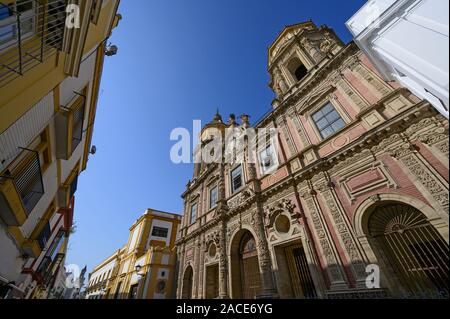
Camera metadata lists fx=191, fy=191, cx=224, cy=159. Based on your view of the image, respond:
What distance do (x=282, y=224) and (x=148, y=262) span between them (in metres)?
14.4

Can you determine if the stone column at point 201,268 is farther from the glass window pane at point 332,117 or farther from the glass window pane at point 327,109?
the glass window pane at point 327,109

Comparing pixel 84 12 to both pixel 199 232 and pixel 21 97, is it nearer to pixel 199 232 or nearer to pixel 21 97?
pixel 21 97

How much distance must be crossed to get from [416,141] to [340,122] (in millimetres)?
2876

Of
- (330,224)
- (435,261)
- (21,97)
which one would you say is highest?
(21,97)

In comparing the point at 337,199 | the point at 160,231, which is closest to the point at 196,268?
the point at 337,199

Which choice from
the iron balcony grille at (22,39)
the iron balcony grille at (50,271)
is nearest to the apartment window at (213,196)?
the iron balcony grille at (22,39)

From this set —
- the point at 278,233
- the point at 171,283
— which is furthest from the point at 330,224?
the point at 171,283

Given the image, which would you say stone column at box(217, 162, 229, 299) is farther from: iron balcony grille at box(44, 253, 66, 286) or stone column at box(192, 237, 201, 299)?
iron balcony grille at box(44, 253, 66, 286)

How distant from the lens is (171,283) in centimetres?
1730

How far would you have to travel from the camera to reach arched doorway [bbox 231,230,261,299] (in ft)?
30.6

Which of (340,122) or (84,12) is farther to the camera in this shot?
(340,122)

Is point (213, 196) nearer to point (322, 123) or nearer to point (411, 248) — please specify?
point (322, 123)

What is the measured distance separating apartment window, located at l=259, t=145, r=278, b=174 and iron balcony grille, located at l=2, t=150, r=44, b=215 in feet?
29.9

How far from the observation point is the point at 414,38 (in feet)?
12.9
